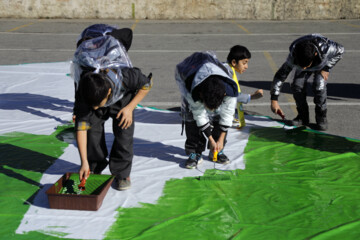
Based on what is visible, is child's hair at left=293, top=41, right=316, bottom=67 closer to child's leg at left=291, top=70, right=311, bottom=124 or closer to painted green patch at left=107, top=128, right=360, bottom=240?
child's leg at left=291, top=70, right=311, bottom=124

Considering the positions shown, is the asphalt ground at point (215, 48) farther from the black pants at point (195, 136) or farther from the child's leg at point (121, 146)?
the child's leg at point (121, 146)

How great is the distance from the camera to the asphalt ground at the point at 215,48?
6.29 meters

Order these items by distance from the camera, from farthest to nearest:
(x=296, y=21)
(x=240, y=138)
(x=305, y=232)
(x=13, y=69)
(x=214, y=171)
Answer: (x=296, y=21), (x=13, y=69), (x=240, y=138), (x=214, y=171), (x=305, y=232)

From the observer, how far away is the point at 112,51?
3.41 m

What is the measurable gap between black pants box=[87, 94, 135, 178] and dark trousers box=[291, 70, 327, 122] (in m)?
2.55

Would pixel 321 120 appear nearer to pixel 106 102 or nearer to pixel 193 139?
pixel 193 139

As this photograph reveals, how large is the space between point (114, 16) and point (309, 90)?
1214 centimetres

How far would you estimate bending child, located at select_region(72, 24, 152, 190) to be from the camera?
311 cm

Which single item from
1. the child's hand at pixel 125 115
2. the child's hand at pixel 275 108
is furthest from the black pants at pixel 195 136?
the child's hand at pixel 275 108

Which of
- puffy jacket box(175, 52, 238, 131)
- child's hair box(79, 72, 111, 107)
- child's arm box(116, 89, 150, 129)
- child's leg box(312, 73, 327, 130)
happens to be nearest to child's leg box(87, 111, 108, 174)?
child's arm box(116, 89, 150, 129)

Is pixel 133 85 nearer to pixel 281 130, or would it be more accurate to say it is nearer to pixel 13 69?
pixel 281 130

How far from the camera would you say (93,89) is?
2900mm

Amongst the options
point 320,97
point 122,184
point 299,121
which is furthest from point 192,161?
point 320,97

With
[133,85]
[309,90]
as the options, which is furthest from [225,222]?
[309,90]
